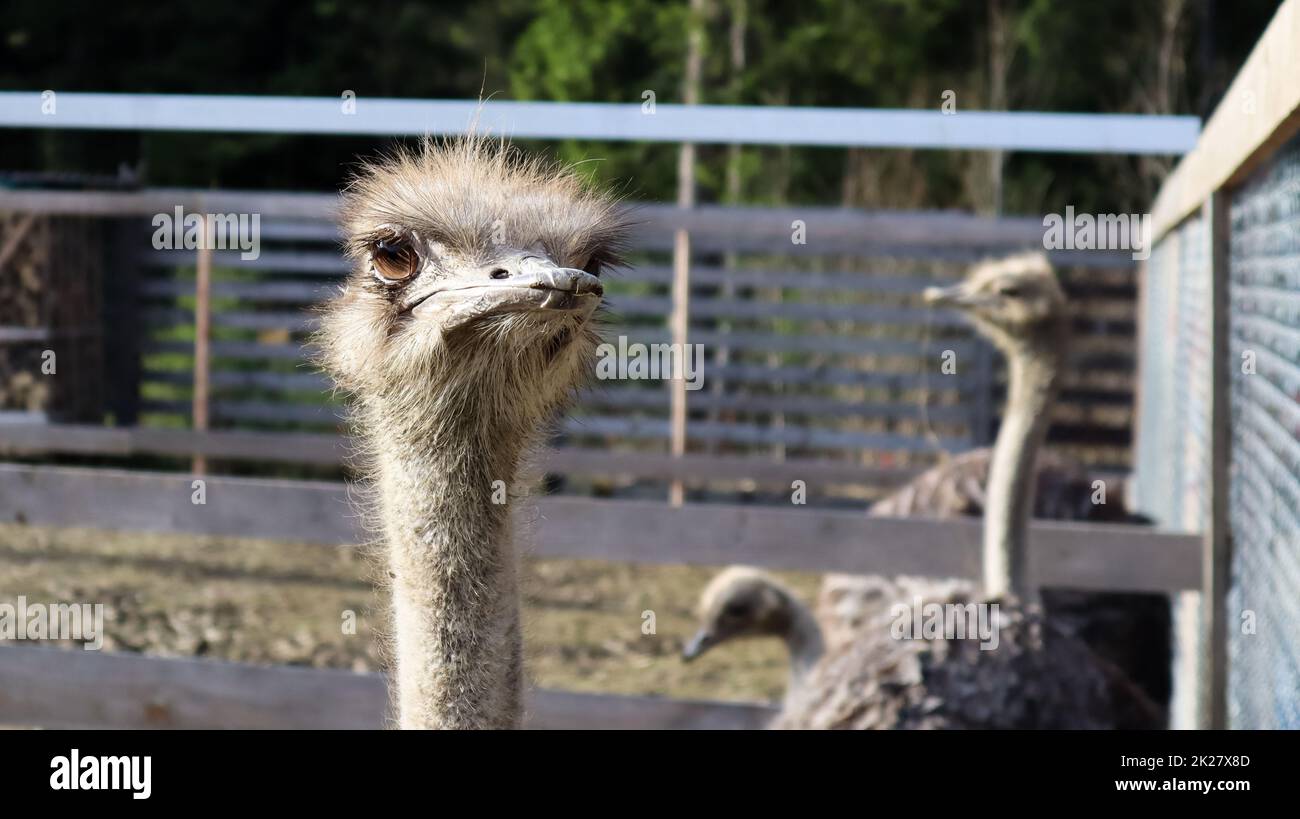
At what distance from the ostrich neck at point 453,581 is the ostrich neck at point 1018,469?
1.76 metres

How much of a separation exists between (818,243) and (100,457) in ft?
14.8

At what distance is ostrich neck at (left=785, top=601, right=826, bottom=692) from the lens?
418cm

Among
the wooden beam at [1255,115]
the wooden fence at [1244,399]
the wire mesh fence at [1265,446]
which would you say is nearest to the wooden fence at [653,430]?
the wooden fence at [1244,399]

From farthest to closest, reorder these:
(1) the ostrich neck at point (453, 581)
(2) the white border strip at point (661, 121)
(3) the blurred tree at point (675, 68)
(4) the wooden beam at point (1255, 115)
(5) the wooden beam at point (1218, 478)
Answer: (3) the blurred tree at point (675, 68)
(2) the white border strip at point (661, 121)
(5) the wooden beam at point (1218, 478)
(1) the ostrich neck at point (453, 581)
(4) the wooden beam at point (1255, 115)

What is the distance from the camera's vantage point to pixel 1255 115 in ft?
7.50

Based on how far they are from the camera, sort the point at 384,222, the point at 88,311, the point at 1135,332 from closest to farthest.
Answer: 1. the point at 384,222
2. the point at 1135,332
3. the point at 88,311

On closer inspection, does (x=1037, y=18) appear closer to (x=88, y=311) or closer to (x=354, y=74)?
(x=354, y=74)

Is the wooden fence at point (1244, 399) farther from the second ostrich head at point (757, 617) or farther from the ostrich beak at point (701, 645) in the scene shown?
the ostrich beak at point (701, 645)

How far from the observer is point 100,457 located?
9.52 m

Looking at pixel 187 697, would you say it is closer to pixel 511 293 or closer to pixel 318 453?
pixel 511 293

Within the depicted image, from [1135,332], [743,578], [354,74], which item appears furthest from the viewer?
[354,74]

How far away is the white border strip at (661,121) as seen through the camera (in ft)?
10.6
